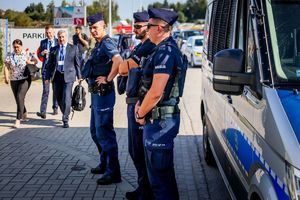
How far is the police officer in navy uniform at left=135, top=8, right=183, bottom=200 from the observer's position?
3654 millimetres

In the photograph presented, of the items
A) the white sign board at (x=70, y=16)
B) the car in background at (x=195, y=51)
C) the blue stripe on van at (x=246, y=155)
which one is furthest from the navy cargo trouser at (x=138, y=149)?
the white sign board at (x=70, y=16)

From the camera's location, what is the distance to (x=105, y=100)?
5168 millimetres

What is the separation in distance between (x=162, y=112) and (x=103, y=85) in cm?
149

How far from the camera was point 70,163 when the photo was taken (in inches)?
250

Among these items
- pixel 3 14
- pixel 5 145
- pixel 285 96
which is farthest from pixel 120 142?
pixel 3 14

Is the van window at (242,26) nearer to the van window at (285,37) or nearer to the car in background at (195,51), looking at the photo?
the van window at (285,37)

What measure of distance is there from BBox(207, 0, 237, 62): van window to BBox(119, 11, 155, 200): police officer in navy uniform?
2.34 feet

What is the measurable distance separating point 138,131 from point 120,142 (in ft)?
10.2

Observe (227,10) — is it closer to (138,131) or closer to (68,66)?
(138,131)

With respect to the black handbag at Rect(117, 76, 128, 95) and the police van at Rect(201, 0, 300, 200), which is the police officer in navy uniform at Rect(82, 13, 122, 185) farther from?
the police van at Rect(201, 0, 300, 200)

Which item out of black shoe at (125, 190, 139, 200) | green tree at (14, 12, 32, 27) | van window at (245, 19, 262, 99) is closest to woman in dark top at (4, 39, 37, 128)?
black shoe at (125, 190, 139, 200)

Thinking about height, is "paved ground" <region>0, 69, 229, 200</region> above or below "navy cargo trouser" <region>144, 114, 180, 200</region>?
below

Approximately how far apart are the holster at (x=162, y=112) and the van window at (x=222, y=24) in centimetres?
83

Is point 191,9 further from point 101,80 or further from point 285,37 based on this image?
point 285,37
